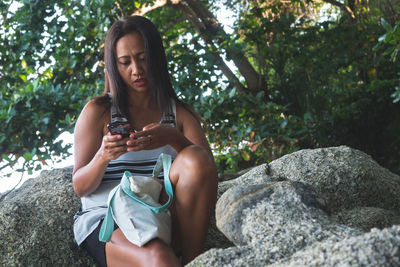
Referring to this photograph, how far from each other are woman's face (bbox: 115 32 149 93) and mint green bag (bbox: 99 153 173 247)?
606 millimetres

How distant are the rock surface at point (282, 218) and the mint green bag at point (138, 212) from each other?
0.30m

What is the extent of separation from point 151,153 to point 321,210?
113 cm

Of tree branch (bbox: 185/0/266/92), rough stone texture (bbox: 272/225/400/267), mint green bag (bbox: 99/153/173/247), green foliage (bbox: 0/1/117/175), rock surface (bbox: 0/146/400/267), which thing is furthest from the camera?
tree branch (bbox: 185/0/266/92)

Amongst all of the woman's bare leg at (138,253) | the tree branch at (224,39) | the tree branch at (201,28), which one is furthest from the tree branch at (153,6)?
the woman's bare leg at (138,253)

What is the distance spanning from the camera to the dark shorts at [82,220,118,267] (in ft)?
7.94

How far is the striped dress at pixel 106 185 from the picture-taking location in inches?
98.3

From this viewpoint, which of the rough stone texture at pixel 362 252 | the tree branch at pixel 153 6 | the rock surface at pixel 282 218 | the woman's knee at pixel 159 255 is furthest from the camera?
the tree branch at pixel 153 6

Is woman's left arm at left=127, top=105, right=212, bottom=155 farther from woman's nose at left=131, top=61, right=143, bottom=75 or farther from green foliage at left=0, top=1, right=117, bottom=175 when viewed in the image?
green foliage at left=0, top=1, right=117, bottom=175

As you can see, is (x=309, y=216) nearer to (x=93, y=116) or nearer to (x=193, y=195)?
(x=193, y=195)

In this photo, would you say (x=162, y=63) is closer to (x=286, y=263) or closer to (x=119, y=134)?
(x=119, y=134)

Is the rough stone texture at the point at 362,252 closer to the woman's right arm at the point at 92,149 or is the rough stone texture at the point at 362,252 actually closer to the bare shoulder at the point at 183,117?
the woman's right arm at the point at 92,149

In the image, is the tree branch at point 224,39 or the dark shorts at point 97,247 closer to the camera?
the dark shorts at point 97,247

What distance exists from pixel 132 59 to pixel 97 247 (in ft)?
3.22

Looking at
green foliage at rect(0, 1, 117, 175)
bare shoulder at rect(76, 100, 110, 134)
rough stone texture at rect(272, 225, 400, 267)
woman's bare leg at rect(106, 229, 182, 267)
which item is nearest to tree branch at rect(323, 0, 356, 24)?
green foliage at rect(0, 1, 117, 175)
